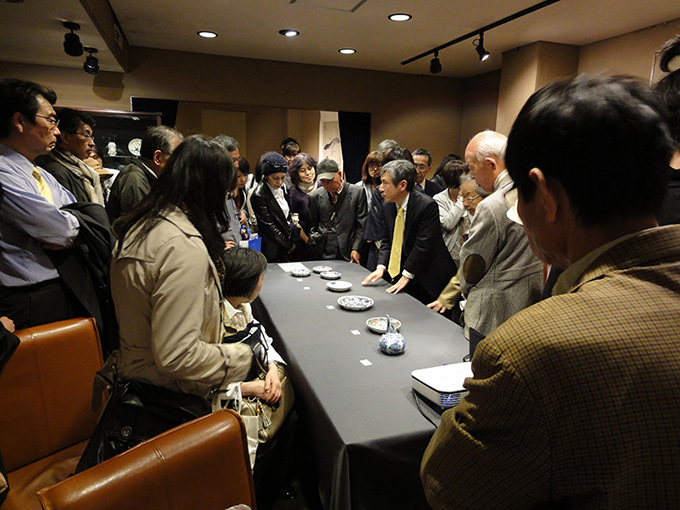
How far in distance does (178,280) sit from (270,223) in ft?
8.68

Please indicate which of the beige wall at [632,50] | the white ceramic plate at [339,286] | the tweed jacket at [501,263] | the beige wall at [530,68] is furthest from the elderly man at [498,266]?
the beige wall at [530,68]

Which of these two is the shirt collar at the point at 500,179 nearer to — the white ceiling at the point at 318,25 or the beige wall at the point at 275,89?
the white ceiling at the point at 318,25

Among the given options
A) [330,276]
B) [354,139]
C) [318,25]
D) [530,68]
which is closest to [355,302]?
[330,276]

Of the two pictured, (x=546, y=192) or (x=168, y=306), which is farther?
(x=168, y=306)

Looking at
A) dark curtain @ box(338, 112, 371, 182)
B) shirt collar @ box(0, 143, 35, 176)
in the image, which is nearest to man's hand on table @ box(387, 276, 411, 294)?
shirt collar @ box(0, 143, 35, 176)

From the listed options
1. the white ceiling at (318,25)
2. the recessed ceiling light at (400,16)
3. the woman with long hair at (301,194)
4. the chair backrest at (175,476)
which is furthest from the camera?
the woman with long hair at (301,194)

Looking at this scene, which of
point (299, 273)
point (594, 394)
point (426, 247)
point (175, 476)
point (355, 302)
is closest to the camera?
point (594, 394)

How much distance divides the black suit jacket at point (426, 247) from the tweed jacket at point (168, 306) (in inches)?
65.8

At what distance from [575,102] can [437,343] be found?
139 centimetres

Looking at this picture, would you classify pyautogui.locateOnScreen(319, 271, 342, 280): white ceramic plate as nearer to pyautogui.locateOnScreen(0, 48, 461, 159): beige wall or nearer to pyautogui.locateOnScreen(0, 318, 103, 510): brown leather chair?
pyautogui.locateOnScreen(0, 318, 103, 510): brown leather chair

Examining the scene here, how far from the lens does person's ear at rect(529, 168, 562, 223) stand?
1.85 ft

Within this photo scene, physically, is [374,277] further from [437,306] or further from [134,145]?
[134,145]

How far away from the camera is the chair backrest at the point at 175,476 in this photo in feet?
2.54

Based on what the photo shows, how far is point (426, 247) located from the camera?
104 inches
